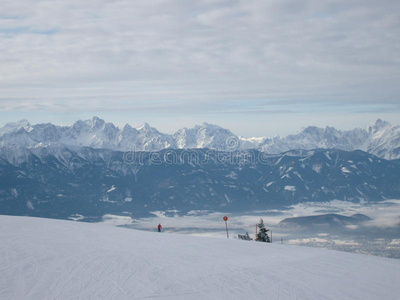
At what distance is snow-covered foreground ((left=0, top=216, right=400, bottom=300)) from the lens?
66.9ft

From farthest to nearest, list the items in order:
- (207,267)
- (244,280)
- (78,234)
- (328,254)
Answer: (78,234) < (328,254) < (207,267) < (244,280)

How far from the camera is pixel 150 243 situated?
112ft

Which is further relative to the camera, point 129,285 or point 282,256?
point 282,256

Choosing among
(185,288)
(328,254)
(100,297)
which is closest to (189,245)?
(328,254)

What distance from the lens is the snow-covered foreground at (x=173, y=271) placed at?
20.4 m

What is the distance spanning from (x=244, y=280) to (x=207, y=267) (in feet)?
10.9

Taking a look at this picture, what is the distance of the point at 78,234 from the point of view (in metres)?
35.6

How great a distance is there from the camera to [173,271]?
2395cm

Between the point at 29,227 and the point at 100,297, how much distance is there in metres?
22.1

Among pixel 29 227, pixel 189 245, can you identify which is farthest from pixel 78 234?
pixel 189 245

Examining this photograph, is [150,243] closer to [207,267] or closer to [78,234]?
[78,234]

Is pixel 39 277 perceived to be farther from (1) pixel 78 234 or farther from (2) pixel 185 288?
(1) pixel 78 234

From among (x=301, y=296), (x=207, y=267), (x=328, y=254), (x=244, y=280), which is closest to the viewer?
(x=301, y=296)

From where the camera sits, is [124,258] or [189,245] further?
[189,245]
